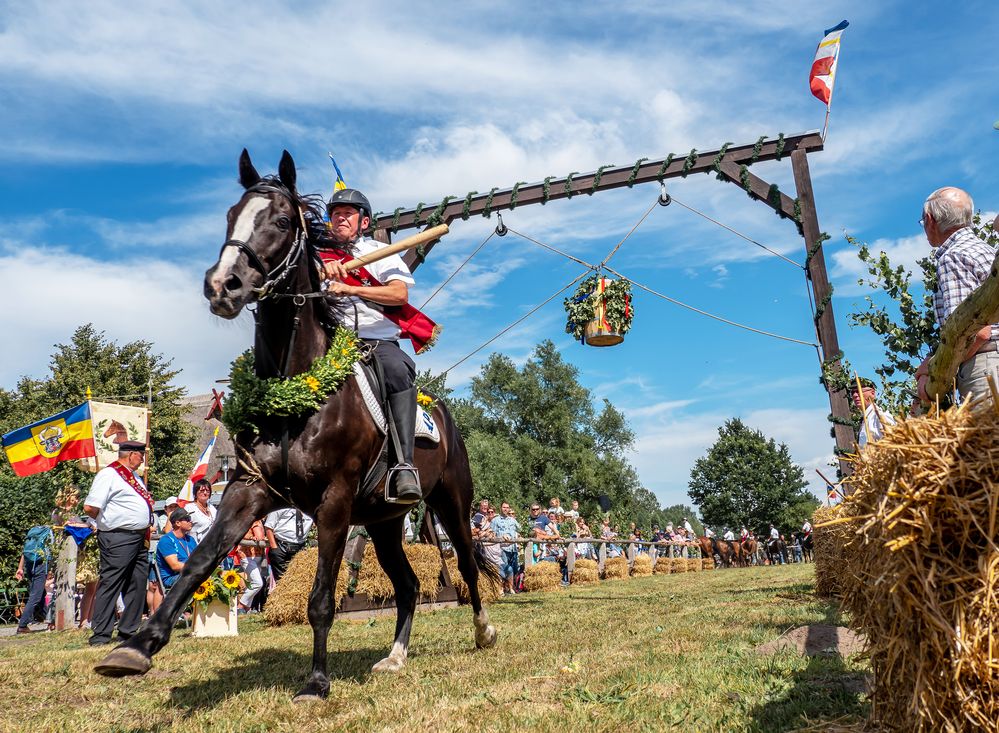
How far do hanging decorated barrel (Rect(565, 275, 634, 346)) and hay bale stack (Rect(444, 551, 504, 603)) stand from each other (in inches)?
152

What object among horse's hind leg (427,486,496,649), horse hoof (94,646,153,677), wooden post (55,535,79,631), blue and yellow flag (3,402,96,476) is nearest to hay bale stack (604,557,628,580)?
blue and yellow flag (3,402,96,476)

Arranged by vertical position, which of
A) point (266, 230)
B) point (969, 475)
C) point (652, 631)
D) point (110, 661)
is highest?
point (266, 230)

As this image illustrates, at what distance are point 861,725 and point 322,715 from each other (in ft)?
8.72

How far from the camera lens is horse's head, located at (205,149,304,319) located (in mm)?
4277

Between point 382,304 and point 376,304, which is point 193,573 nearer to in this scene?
point 382,304

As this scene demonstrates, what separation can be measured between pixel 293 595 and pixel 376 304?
574 cm

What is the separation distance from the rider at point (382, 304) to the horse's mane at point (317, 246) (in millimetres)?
75

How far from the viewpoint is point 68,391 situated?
122 feet

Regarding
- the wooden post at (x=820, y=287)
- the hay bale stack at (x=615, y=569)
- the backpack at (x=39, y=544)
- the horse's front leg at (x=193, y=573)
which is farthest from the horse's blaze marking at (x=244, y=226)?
the hay bale stack at (x=615, y=569)

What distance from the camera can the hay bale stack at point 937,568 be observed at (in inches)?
91.7

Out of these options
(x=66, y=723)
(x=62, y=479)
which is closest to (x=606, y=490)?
(x=62, y=479)

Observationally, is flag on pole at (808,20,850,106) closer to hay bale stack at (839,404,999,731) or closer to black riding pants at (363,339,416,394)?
black riding pants at (363,339,416,394)

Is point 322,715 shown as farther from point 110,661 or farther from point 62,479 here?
point 62,479

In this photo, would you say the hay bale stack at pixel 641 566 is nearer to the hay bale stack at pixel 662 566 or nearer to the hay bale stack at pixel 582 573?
the hay bale stack at pixel 662 566
